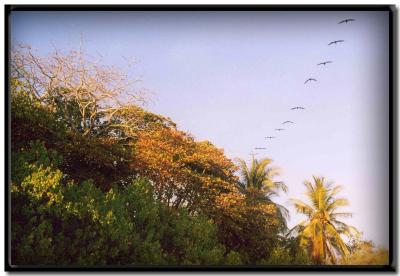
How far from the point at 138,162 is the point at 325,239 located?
1.61 meters

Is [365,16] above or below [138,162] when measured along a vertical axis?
above

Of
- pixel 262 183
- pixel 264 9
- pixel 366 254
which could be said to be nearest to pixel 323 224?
pixel 366 254

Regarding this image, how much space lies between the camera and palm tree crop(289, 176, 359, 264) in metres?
7.44

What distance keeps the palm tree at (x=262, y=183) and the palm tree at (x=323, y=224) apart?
140mm

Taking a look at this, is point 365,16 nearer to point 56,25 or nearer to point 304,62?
point 304,62

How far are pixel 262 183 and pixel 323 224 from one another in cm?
59

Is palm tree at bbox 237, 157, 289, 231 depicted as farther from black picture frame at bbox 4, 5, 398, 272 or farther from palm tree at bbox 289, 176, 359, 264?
black picture frame at bbox 4, 5, 398, 272

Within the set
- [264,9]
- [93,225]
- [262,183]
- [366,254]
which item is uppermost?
[264,9]

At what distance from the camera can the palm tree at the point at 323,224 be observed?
744 cm

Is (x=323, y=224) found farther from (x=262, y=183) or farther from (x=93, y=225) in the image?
(x=93, y=225)

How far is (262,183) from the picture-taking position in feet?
24.4

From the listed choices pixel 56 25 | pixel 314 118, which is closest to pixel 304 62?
pixel 314 118

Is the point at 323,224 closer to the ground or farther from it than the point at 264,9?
closer to the ground
